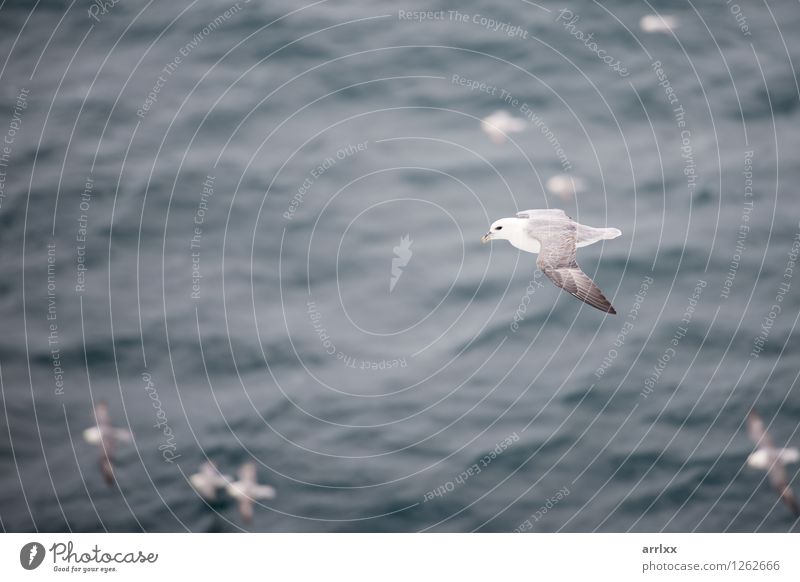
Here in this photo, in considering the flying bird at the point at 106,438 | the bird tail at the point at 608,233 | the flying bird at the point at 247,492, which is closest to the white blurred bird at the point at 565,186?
the bird tail at the point at 608,233

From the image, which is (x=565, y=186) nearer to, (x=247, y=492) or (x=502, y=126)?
(x=502, y=126)

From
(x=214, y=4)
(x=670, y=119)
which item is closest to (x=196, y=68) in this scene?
(x=214, y=4)

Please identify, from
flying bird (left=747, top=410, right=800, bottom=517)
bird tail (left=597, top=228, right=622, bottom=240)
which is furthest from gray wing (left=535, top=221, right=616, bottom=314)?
flying bird (left=747, top=410, right=800, bottom=517)

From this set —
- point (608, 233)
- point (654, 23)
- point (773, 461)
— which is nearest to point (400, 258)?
point (608, 233)

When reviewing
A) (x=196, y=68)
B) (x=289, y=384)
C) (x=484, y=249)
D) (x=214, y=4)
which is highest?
(x=214, y=4)
